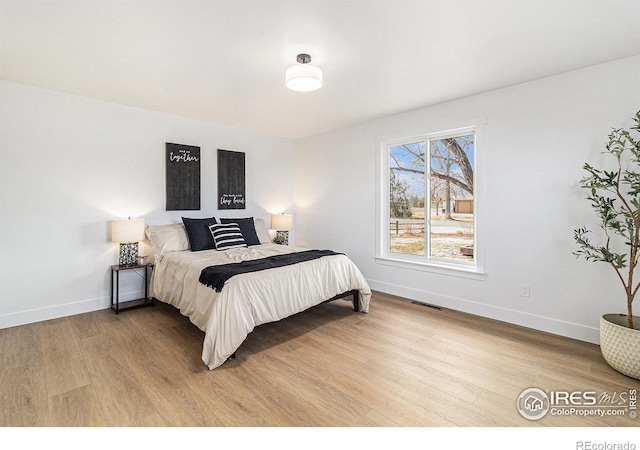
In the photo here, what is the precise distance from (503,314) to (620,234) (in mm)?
1269

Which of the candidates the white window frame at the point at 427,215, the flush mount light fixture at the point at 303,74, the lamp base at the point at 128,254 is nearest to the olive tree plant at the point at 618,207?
the white window frame at the point at 427,215

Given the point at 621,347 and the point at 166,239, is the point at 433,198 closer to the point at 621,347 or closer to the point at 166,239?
the point at 621,347

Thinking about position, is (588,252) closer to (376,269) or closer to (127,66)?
(376,269)

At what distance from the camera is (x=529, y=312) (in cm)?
309

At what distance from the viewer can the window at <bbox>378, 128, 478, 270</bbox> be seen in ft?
11.9

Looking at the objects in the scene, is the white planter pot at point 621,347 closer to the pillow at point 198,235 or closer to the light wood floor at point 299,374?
the light wood floor at point 299,374


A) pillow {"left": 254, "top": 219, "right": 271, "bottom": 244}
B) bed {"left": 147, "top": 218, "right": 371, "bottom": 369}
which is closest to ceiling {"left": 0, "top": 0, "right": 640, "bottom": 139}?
bed {"left": 147, "top": 218, "right": 371, "bottom": 369}

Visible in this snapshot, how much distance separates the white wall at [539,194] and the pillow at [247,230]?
213cm

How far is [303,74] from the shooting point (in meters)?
2.46

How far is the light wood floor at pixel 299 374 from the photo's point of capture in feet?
5.89

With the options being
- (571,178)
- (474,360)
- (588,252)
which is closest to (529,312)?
(588,252)

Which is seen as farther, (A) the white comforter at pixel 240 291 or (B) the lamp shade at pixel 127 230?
(B) the lamp shade at pixel 127 230

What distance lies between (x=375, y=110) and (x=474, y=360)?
9.86 feet

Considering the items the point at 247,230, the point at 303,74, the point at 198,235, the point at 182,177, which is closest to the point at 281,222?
the point at 247,230
